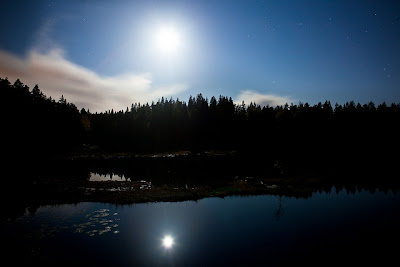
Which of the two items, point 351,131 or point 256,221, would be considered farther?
point 351,131

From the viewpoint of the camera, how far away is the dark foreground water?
19.8 meters

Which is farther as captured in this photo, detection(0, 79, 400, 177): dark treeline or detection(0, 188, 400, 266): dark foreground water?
detection(0, 79, 400, 177): dark treeline

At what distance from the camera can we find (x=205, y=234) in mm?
24391

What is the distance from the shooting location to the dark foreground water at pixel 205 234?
19.8m

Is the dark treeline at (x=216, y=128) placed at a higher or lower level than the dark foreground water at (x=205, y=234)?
higher

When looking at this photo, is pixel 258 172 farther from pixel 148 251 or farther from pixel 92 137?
pixel 92 137

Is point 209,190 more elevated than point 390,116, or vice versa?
point 390,116

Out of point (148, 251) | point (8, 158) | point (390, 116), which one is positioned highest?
point (390, 116)

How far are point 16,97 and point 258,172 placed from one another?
119250 millimetres

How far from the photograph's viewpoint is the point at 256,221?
2842cm

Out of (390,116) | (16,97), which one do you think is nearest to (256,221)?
(16,97)

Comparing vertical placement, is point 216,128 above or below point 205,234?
above

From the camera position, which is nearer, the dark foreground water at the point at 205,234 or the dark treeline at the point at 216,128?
the dark foreground water at the point at 205,234

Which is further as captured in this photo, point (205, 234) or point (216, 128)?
point (216, 128)
